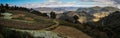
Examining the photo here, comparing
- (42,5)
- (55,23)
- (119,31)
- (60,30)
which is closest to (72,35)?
(60,30)

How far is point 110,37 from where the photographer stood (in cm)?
6488

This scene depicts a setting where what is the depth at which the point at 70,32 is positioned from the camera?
195 ft

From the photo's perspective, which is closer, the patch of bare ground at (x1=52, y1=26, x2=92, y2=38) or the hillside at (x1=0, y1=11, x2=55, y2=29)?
the patch of bare ground at (x1=52, y1=26, x2=92, y2=38)

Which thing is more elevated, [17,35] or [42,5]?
[17,35]

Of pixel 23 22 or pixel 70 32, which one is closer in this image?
pixel 70 32

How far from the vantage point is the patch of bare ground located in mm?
57963

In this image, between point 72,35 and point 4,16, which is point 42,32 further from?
point 4,16

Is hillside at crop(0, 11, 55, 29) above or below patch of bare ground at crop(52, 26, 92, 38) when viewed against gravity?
above

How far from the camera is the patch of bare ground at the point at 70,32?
5796 centimetres

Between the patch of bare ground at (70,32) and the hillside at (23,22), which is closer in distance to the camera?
the patch of bare ground at (70,32)

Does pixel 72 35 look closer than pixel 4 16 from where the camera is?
Yes

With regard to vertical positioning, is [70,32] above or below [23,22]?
below

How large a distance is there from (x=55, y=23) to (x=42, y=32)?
854cm

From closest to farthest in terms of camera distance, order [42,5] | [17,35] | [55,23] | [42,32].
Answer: [17,35] < [42,32] < [55,23] < [42,5]
